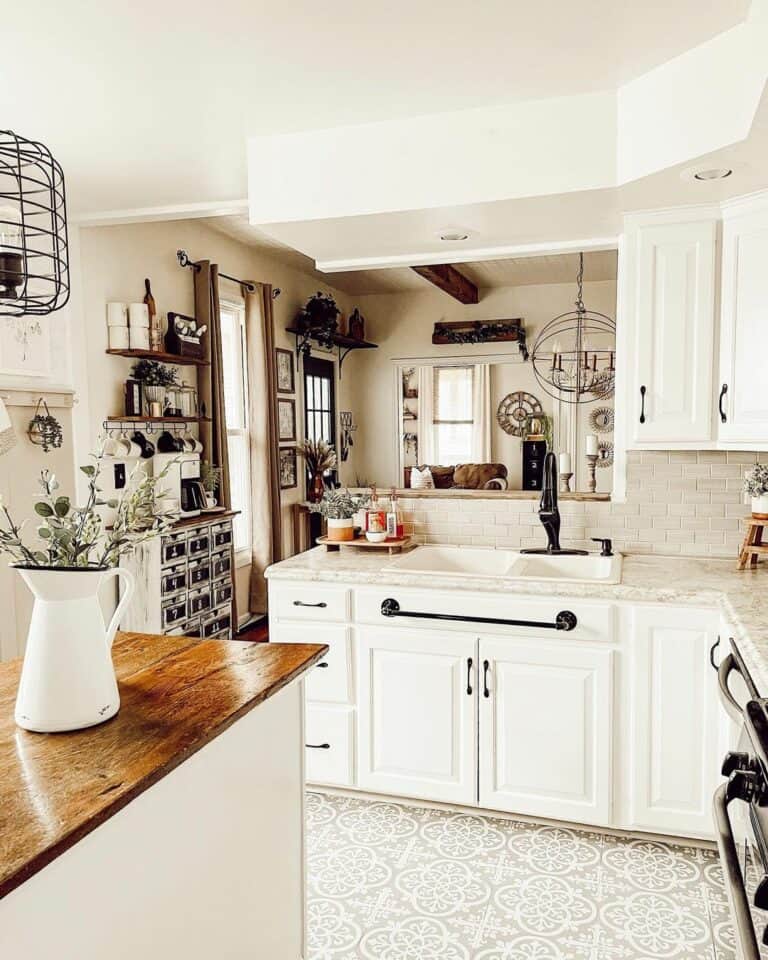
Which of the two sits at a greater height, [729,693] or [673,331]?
[673,331]

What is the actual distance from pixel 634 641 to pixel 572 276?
18.1 ft

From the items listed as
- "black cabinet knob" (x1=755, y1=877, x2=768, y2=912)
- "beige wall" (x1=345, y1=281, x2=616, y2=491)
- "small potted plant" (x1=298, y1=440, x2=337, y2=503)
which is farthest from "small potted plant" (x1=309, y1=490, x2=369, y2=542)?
"beige wall" (x1=345, y1=281, x2=616, y2=491)

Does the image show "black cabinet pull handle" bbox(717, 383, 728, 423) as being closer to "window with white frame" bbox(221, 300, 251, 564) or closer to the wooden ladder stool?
the wooden ladder stool

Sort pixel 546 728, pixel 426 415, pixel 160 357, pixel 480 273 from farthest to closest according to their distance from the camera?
pixel 426 415 < pixel 480 273 < pixel 160 357 < pixel 546 728

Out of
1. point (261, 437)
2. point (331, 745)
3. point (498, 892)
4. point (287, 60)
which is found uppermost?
point (287, 60)

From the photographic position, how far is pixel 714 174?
7.92 feet

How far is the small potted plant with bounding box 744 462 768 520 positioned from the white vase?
→ 1607mm

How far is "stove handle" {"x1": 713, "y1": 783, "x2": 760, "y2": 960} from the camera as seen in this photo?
1.40m

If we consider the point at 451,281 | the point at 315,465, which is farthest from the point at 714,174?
the point at 315,465

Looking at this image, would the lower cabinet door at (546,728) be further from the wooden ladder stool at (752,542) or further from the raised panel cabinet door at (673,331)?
the raised panel cabinet door at (673,331)

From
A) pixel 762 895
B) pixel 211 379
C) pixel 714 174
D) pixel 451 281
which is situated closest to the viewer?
pixel 762 895

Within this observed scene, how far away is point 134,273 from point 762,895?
13.7 ft

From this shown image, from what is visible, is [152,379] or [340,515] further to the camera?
[152,379]

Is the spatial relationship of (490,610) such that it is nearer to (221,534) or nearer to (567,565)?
(567,565)
